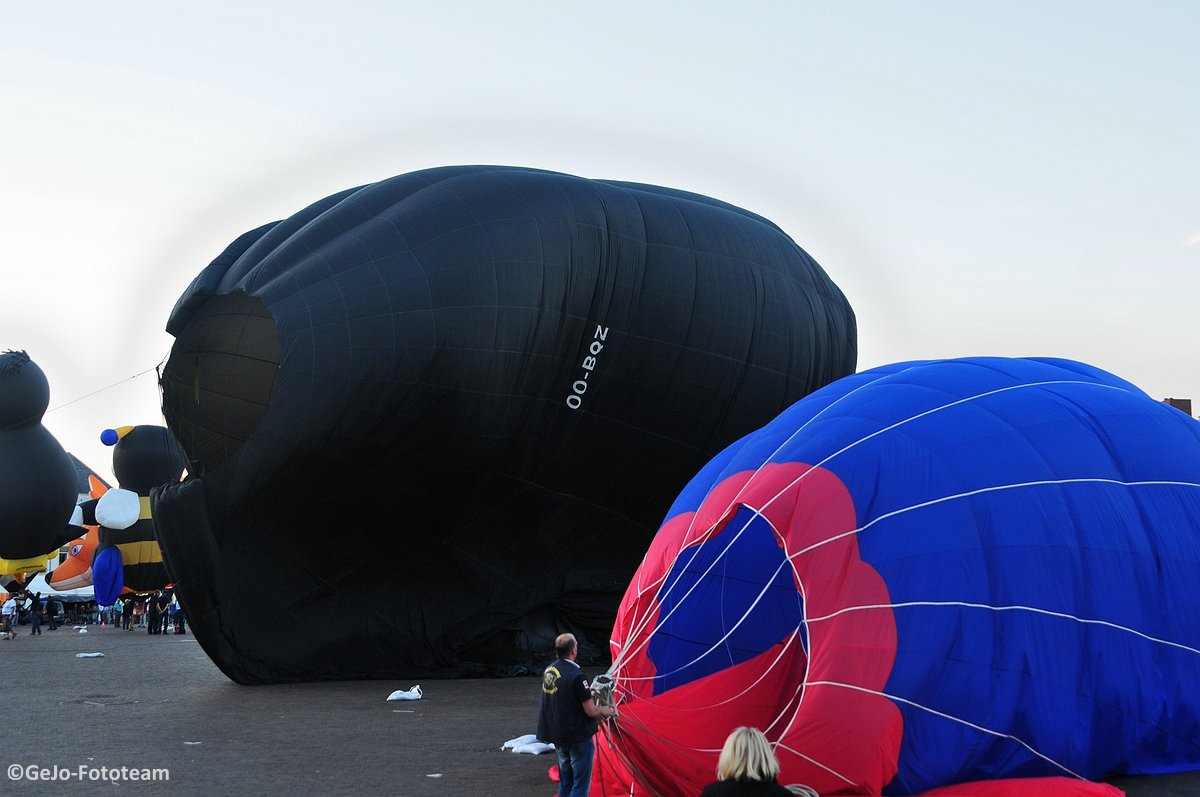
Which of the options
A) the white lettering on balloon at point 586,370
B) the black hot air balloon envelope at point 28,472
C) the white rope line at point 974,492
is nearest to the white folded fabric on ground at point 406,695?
the white lettering on balloon at point 586,370

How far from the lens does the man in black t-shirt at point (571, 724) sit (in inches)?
265

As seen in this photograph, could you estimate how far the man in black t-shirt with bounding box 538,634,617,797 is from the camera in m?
6.73

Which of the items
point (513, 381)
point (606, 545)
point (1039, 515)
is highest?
point (513, 381)

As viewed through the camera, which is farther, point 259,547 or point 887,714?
point 259,547

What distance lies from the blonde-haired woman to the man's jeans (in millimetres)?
2521

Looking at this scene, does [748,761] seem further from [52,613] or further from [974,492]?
[52,613]

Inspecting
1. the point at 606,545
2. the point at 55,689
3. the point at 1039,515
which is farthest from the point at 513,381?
the point at 1039,515

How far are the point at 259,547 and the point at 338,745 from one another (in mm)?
4358

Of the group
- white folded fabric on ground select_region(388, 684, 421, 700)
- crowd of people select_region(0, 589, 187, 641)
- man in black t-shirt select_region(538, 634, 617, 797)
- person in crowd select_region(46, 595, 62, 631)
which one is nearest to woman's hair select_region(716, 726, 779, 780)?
man in black t-shirt select_region(538, 634, 617, 797)

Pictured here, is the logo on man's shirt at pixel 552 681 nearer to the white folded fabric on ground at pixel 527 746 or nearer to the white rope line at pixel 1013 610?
the white rope line at pixel 1013 610

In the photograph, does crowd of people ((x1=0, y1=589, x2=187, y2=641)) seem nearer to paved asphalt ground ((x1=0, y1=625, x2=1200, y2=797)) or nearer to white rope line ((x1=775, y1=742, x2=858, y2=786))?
paved asphalt ground ((x1=0, y1=625, x2=1200, y2=797))

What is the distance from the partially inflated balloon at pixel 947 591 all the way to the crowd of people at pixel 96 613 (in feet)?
68.1

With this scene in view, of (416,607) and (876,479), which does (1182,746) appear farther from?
(416,607)

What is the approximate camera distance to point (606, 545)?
14812 millimetres
